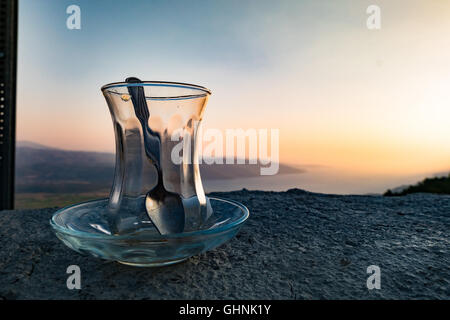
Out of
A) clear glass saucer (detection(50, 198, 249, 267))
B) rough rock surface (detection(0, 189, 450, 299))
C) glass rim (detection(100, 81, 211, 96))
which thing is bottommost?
rough rock surface (detection(0, 189, 450, 299))

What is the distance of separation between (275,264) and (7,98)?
4.76 feet

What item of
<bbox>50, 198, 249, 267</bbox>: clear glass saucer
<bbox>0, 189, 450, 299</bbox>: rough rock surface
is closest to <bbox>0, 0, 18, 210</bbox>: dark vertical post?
<bbox>0, 189, 450, 299</bbox>: rough rock surface

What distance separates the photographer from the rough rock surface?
53 centimetres

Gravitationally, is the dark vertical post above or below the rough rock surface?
above

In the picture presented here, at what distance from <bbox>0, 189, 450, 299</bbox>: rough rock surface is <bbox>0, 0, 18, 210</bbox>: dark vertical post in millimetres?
568

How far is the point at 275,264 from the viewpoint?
24.7 inches

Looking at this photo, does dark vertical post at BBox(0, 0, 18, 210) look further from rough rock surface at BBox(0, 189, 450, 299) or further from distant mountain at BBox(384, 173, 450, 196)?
distant mountain at BBox(384, 173, 450, 196)

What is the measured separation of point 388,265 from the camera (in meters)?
0.64

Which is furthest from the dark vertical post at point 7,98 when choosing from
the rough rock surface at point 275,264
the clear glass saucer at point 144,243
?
the clear glass saucer at point 144,243

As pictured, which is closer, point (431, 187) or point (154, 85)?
point (154, 85)

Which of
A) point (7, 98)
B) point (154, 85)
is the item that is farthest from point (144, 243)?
point (7, 98)

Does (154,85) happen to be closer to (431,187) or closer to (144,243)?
(144,243)
